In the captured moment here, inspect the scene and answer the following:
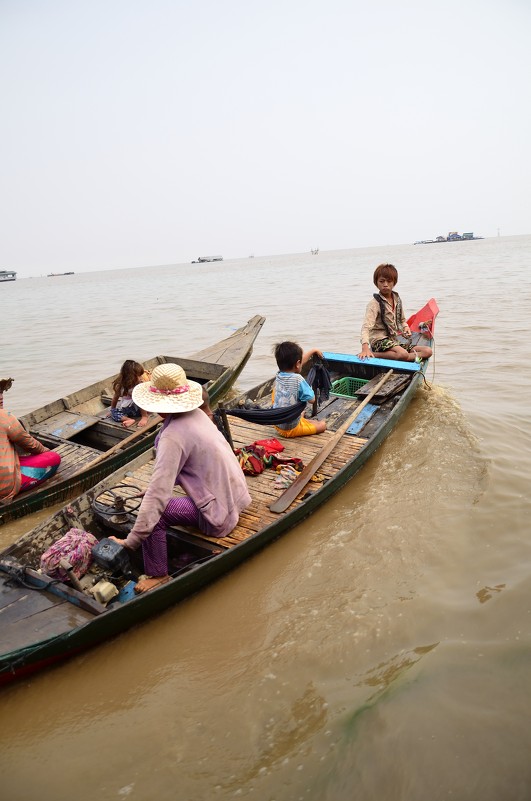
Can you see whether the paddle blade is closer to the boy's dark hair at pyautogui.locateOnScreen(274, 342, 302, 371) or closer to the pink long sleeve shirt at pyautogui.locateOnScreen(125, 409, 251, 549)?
the boy's dark hair at pyautogui.locateOnScreen(274, 342, 302, 371)

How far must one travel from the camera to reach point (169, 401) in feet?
9.58

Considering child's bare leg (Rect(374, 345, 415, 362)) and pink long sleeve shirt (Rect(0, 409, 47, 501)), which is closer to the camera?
pink long sleeve shirt (Rect(0, 409, 47, 501))

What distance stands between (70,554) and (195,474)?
118cm

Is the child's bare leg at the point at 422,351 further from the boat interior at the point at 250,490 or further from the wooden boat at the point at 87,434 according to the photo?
the wooden boat at the point at 87,434

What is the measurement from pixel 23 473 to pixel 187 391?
3.09 meters

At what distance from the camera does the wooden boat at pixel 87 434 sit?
499 centimetres

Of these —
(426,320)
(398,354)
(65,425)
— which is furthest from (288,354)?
(426,320)

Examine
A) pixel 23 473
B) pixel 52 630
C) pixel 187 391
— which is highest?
pixel 187 391

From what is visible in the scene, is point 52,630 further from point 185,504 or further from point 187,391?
point 187,391

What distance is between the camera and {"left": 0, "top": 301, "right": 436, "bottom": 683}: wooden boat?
2.81m

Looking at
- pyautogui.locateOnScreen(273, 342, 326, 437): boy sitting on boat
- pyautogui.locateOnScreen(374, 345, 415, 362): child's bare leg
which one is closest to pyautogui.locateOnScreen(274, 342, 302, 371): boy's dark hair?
pyautogui.locateOnScreen(273, 342, 326, 437): boy sitting on boat

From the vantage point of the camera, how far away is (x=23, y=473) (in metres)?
4.95

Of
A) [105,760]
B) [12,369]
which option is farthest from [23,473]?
[12,369]

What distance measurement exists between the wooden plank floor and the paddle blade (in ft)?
14.0
